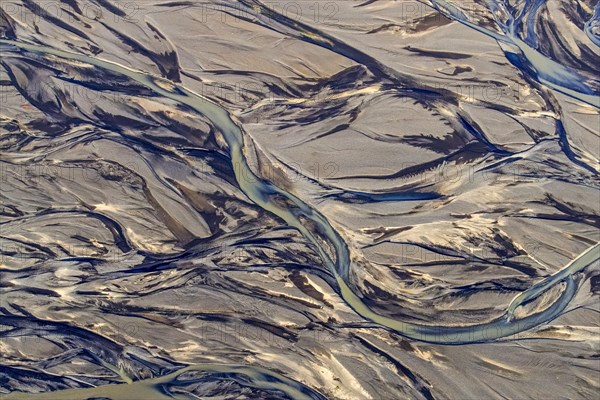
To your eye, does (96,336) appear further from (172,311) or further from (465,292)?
(465,292)

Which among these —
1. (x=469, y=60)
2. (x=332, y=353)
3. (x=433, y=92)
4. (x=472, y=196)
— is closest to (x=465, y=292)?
(x=472, y=196)

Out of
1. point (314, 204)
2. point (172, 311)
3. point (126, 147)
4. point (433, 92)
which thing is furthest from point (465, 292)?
point (126, 147)

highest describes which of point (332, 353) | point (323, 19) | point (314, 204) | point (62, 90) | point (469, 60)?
point (323, 19)

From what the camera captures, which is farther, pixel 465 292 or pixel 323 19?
pixel 323 19

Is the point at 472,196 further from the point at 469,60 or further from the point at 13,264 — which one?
the point at 13,264

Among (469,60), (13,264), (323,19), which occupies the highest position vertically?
(323,19)

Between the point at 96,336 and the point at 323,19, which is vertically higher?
the point at 323,19
